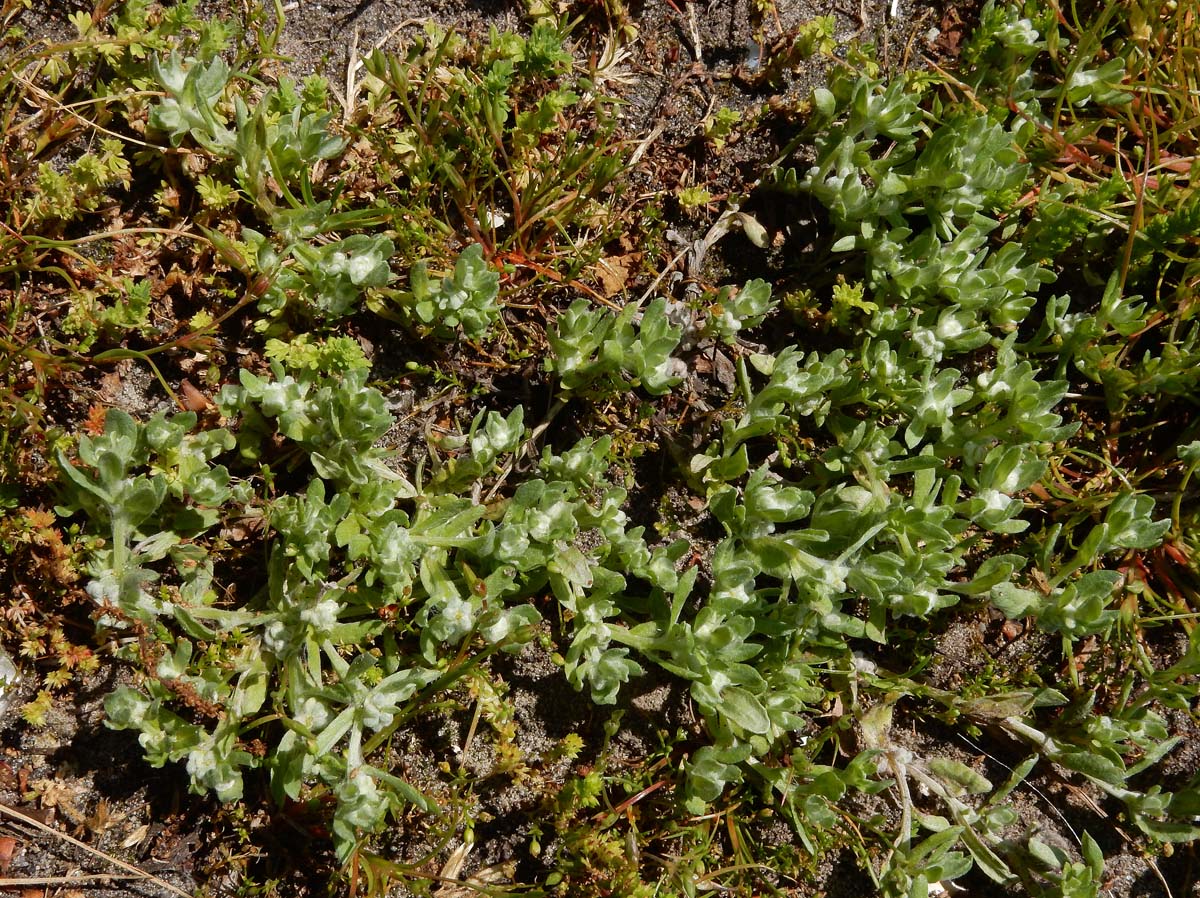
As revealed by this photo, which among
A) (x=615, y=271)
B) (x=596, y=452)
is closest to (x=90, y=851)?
(x=596, y=452)

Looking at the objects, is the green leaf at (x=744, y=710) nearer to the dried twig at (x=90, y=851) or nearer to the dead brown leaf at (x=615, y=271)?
the dead brown leaf at (x=615, y=271)

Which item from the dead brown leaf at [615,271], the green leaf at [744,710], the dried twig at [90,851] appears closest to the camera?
the dried twig at [90,851]

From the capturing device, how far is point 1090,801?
11.6 feet

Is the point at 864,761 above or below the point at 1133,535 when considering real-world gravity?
below

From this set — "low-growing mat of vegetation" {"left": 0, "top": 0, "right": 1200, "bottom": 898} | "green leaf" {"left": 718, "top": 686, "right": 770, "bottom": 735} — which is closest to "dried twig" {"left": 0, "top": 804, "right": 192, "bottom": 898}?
"low-growing mat of vegetation" {"left": 0, "top": 0, "right": 1200, "bottom": 898}

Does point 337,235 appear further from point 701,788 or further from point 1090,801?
point 1090,801

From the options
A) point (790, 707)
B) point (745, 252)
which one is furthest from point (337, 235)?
point (790, 707)

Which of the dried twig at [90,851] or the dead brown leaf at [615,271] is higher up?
the dead brown leaf at [615,271]

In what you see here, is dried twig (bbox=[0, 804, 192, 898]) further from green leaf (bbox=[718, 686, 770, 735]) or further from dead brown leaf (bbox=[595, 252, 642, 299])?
dead brown leaf (bbox=[595, 252, 642, 299])

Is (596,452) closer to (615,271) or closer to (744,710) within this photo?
(615,271)

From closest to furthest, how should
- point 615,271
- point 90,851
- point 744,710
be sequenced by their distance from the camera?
point 90,851
point 744,710
point 615,271

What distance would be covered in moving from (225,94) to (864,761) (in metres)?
3.08

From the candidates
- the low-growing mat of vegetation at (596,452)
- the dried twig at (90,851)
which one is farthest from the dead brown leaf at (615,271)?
the dried twig at (90,851)

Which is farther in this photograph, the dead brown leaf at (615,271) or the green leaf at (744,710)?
the dead brown leaf at (615,271)
